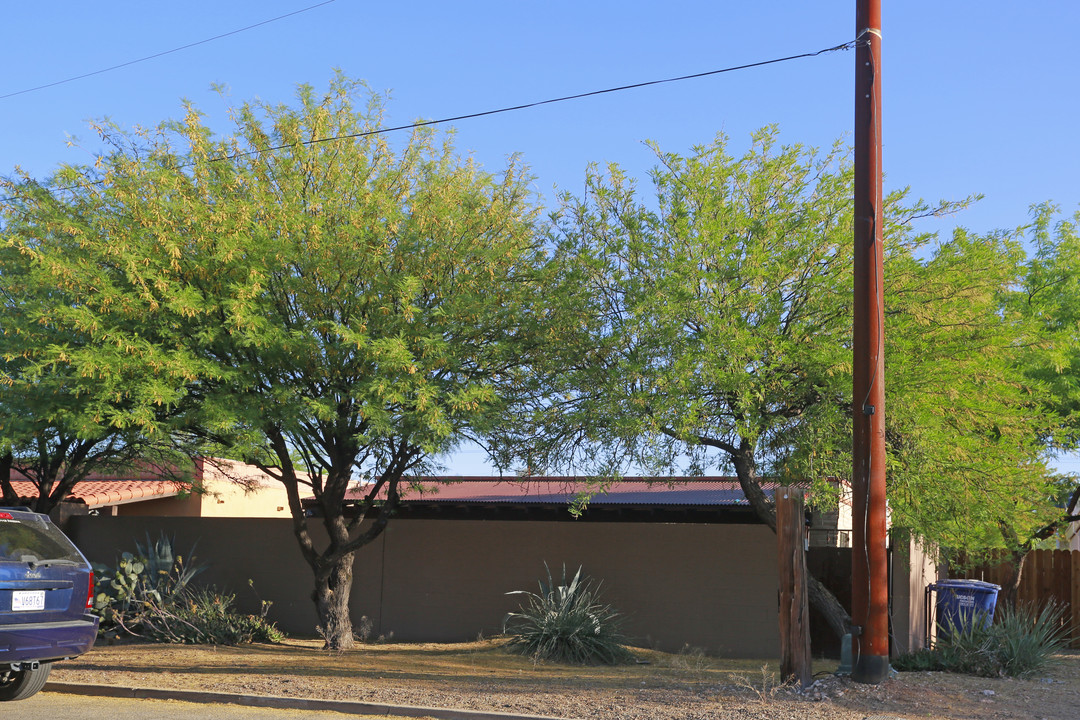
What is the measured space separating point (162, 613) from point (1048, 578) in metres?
16.2

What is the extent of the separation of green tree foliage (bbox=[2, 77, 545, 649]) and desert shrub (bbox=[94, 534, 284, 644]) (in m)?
3.04

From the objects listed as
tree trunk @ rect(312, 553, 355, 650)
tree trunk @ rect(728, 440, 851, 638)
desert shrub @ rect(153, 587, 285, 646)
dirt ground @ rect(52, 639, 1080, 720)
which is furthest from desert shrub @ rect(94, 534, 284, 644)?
tree trunk @ rect(728, 440, 851, 638)

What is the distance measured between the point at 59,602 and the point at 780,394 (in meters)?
7.65

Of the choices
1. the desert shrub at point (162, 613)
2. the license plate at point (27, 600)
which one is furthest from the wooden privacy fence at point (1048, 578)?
the license plate at point (27, 600)

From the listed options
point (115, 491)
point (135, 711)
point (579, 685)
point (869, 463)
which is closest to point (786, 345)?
point (869, 463)

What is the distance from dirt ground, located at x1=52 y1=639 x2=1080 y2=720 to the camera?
9.16m

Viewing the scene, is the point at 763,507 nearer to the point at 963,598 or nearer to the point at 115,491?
the point at 963,598

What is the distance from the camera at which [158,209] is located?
12211 mm

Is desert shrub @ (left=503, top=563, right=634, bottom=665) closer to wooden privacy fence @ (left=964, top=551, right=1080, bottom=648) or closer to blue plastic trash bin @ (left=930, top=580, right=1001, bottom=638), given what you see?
blue plastic trash bin @ (left=930, top=580, right=1001, bottom=638)

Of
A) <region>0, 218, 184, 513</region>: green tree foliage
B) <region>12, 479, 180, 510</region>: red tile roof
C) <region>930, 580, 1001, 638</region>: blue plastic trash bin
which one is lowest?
<region>930, 580, 1001, 638</region>: blue plastic trash bin

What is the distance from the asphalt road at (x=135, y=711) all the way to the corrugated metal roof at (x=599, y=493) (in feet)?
21.4

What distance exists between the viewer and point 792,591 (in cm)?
1002

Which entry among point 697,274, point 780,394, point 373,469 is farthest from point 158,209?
point 780,394

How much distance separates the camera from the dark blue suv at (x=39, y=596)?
8188 mm
